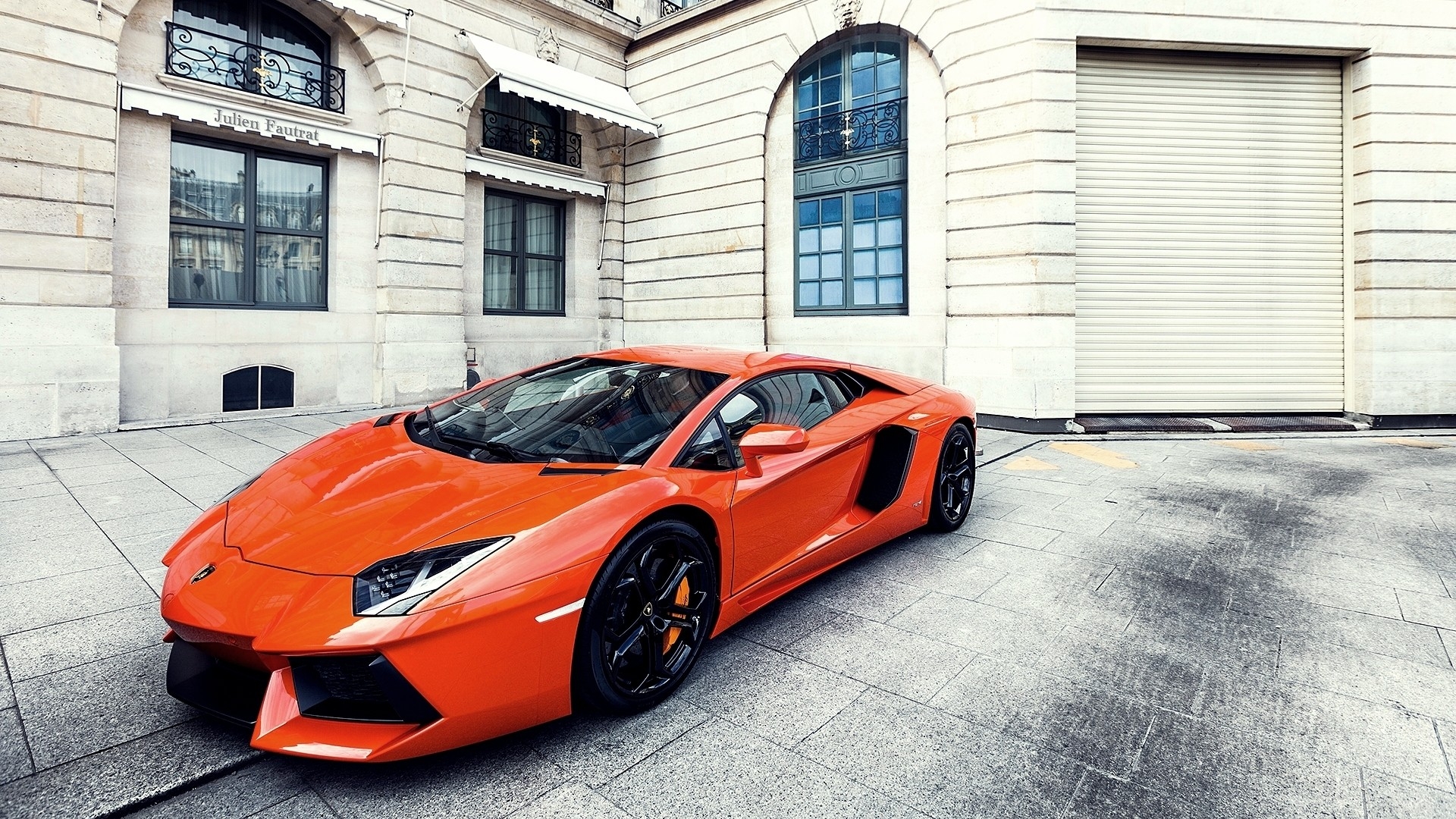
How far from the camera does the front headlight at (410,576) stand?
2.04 metres

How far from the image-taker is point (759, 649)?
314 centimetres

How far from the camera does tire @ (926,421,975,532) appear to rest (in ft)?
15.4

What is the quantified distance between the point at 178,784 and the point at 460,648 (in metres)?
0.91

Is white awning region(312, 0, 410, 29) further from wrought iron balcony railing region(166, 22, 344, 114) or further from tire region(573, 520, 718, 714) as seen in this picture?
tire region(573, 520, 718, 714)

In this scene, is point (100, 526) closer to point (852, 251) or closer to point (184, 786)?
point (184, 786)

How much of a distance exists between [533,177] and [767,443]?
11.4m

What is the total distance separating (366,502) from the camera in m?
2.54

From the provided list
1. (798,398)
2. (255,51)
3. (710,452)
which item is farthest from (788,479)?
(255,51)

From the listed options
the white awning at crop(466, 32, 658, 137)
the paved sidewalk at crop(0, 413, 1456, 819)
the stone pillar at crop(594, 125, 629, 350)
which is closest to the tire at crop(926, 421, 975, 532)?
the paved sidewalk at crop(0, 413, 1456, 819)

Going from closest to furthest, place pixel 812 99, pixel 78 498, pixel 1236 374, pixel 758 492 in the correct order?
pixel 758 492 → pixel 78 498 → pixel 1236 374 → pixel 812 99

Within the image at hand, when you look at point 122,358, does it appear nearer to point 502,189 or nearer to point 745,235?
point 502,189

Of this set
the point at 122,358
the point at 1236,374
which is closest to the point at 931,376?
the point at 1236,374

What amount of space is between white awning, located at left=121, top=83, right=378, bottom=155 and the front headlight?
9699 millimetres

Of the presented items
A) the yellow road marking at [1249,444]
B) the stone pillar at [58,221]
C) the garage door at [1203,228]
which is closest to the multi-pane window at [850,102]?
the garage door at [1203,228]
